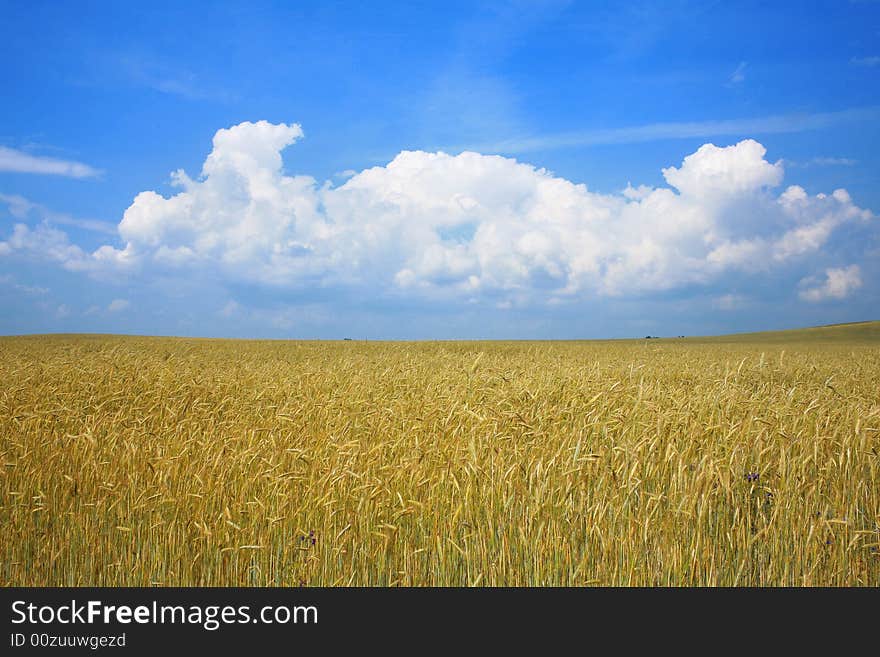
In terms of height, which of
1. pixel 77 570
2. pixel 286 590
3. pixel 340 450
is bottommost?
pixel 77 570

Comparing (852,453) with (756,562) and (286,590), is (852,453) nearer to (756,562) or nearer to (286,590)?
(756,562)

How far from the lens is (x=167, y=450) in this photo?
15.8 ft

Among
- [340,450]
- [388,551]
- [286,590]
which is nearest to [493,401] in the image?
[340,450]

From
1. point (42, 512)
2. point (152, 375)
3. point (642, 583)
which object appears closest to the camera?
point (642, 583)

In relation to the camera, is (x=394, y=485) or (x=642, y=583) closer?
(x=642, y=583)

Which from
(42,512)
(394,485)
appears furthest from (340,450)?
(42,512)

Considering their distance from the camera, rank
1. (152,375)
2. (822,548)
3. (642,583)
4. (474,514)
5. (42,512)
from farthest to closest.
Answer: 1. (152,375)
2. (42,512)
3. (474,514)
4. (822,548)
5. (642,583)

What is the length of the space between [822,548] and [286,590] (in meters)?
3.25

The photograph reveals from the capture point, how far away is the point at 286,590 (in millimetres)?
2650

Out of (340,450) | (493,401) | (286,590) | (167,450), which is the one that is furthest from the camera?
(493,401)

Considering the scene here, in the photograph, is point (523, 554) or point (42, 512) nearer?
point (523, 554)

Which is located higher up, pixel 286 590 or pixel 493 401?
pixel 493 401

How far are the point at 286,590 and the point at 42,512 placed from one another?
2.62 metres

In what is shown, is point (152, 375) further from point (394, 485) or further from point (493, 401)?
point (394, 485)
